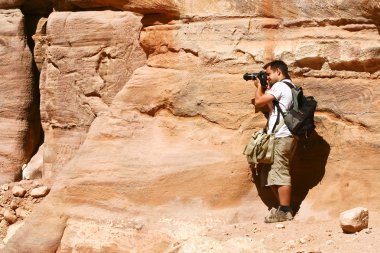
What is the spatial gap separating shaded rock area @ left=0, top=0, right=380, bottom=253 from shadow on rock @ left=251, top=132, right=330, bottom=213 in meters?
0.01

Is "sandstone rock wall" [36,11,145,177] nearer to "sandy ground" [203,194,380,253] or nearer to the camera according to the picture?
the camera

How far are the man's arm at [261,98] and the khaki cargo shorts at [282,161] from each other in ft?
1.15

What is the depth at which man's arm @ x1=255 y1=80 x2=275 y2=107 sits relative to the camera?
744cm

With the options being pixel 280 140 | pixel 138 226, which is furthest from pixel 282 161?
pixel 138 226

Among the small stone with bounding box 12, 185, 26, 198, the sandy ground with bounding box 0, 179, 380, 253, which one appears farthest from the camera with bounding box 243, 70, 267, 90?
the small stone with bounding box 12, 185, 26, 198

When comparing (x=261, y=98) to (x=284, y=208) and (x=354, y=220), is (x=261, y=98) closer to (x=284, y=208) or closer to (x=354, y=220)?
(x=284, y=208)

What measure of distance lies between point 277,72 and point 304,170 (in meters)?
1.02

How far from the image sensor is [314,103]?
744 cm

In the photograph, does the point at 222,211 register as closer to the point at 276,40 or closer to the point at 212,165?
the point at 212,165

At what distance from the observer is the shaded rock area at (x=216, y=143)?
7.54 m

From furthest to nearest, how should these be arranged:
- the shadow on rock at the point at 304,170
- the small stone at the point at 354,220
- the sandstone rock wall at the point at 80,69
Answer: the sandstone rock wall at the point at 80,69, the shadow on rock at the point at 304,170, the small stone at the point at 354,220

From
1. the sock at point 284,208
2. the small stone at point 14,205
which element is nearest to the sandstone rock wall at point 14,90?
the small stone at point 14,205

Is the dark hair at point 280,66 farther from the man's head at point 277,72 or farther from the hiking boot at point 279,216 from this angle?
the hiking boot at point 279,216

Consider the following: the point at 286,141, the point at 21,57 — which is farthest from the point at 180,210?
the point at 21,57
